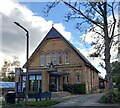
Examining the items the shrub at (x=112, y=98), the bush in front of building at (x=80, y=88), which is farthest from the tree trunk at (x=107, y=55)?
the bush in front of building at (x=80, y=88)

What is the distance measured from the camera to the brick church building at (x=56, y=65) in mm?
45156

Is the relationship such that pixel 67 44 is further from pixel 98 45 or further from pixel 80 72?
pixel 98 45

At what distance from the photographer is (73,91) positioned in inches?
1778

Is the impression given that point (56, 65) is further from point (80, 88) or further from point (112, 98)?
point (112, 98)

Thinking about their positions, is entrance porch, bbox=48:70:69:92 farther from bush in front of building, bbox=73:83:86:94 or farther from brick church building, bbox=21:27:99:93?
bush in front of building, bbox=73:83:86:94

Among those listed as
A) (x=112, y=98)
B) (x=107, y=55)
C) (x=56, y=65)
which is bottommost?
(x=112, y=98)

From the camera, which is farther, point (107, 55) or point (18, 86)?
point (107, 55)

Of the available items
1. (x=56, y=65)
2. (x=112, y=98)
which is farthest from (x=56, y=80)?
(x=112, y=98)

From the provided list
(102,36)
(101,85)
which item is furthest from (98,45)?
(101,85)

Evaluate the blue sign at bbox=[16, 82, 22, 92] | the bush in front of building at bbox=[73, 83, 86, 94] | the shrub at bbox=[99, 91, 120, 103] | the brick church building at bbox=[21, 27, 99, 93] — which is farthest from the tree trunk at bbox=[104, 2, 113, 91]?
the bush in front of building at bbox=[73, 83, 86, 94]

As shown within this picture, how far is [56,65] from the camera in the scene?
49219 millimetres

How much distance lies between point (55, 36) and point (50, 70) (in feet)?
22.5

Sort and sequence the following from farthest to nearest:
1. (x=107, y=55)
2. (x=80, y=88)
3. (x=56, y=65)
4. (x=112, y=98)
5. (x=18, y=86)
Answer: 1. (x=56, y=65)
2. (x=80, y=88)
3. (x=107, y=55)
4. (x=112, y=98)
5. (x=18, y=86)

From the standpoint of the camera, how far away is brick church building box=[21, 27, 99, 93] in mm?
45156
